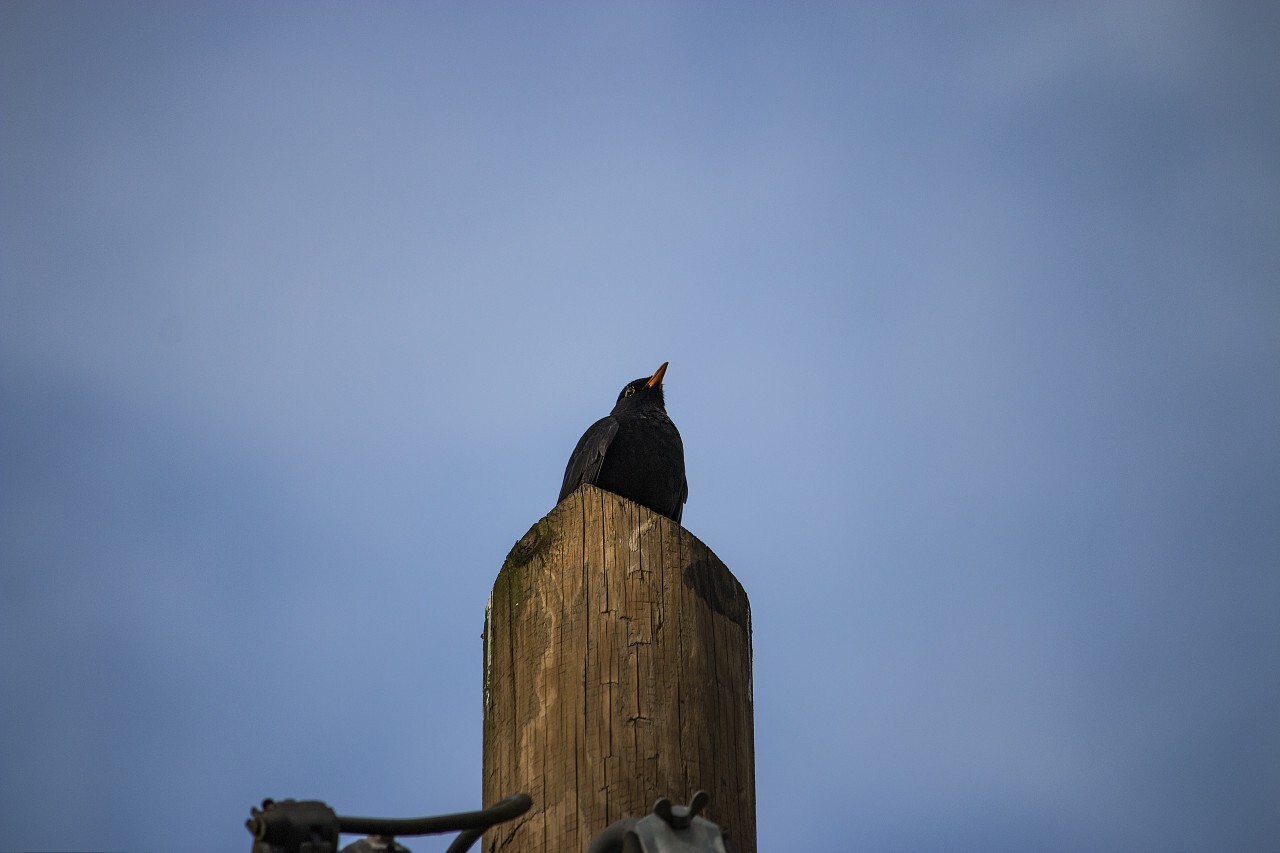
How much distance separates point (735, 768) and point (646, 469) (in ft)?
13.7

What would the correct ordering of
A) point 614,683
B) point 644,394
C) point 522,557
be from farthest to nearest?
1. point 644,394
2. point 522,557
3. point 614,683

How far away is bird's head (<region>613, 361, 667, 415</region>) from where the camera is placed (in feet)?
25.0

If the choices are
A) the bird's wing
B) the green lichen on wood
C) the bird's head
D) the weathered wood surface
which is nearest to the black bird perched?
the bird's wing

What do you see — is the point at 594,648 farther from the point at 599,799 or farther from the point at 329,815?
the point at 329,815

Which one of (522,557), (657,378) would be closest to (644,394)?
(657,378)

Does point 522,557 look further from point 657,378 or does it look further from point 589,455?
point 657,378

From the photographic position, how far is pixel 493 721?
2438mm

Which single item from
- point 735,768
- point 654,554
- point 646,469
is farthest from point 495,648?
point 646,469

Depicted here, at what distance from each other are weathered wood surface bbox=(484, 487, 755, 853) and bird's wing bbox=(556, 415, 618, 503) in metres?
3.69

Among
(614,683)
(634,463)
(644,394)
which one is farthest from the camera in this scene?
(644,394)

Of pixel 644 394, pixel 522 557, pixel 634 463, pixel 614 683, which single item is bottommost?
pixel 614 683

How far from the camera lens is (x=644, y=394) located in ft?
25.9

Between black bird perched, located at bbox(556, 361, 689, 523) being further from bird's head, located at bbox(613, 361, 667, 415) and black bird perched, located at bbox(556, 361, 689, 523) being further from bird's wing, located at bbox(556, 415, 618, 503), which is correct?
bird's head, located at bbox(613, 361, 667, 415)

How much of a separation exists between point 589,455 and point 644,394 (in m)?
1.47
